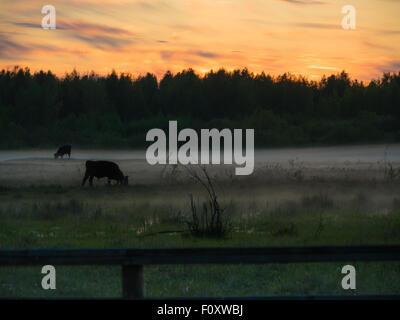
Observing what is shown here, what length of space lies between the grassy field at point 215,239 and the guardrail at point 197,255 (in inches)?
→ 104

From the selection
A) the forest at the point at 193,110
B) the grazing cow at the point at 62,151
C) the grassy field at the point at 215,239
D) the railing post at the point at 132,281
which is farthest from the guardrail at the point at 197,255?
the forest at the point at 193,110

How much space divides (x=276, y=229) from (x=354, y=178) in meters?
16.9

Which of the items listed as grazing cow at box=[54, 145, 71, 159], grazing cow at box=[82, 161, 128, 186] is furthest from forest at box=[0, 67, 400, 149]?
grazing cow at box=[82, 161, 128, 186]

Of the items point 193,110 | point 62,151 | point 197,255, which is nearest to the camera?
point 197,255

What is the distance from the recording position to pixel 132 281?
18.3 feet

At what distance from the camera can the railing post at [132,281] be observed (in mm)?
5559

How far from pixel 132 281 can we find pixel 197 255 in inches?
28.0

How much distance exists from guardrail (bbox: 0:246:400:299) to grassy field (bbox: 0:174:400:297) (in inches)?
104

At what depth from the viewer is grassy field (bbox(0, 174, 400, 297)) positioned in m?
8.44

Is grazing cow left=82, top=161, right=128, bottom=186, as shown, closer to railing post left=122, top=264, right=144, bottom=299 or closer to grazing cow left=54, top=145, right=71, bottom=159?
grazing cow left=54, top=145, right=71, bottom=159

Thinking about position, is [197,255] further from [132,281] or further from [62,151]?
[62,151]

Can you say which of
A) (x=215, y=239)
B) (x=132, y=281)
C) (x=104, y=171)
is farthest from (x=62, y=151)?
(x=132, y=281)
